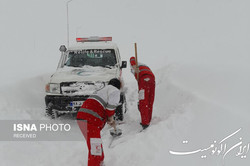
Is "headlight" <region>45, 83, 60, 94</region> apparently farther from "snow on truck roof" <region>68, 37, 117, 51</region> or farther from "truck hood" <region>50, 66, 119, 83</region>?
"snow on truck roof" <region>68, 37, 117, 51</region>

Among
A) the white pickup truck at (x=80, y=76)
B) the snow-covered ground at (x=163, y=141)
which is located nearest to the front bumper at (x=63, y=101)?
the white pickup truck at (x=80, y=76)

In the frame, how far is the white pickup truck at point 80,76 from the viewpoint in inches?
200

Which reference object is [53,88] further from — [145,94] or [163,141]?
[163,141]

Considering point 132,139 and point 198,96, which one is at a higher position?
point 198,96

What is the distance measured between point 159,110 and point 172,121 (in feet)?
5.32

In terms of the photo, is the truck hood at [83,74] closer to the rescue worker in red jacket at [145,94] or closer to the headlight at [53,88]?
the headlight at [53,88]

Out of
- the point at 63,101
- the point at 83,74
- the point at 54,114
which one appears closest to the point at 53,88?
the point at 63,101

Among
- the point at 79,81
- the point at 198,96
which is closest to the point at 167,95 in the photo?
the point at 198,96

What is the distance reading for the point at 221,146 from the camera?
3.43 meters

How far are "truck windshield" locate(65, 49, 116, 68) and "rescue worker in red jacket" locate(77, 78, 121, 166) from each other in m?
2.76

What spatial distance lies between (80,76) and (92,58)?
122cm

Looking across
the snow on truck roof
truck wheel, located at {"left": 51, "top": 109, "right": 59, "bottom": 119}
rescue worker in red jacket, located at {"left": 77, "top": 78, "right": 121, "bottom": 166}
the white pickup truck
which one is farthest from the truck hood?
rescue worker in red jacket, located at {"left": 77, "top": 78, "right": 121, "bottom": 166}

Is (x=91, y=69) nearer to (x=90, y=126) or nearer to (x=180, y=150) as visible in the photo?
(x=90, y=126)

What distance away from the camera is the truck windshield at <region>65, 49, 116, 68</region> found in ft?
20.5
